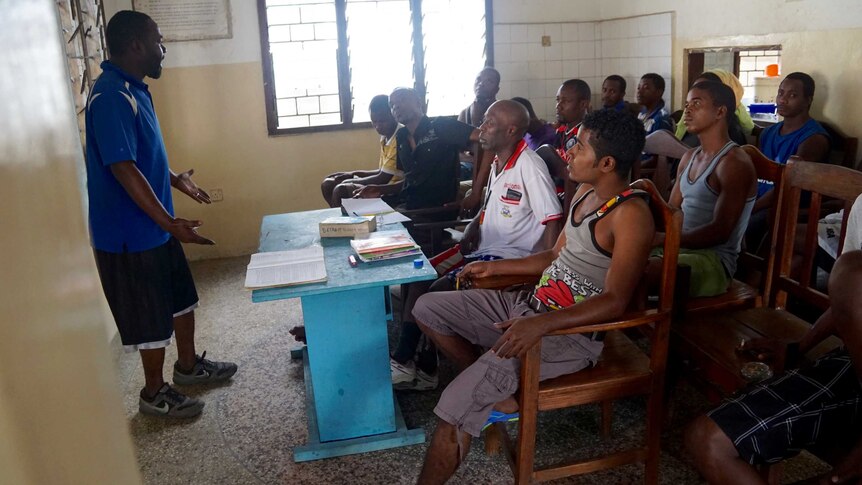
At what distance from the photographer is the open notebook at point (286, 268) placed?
199cm

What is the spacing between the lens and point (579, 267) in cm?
193

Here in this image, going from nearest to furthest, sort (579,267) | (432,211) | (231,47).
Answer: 1. (579,267)
2. (432,211)
3. (231,47)

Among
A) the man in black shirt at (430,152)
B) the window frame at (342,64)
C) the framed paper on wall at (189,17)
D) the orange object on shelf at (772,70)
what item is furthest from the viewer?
the orange object on shelf at (772,70)

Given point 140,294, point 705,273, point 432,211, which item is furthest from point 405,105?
point 705,273

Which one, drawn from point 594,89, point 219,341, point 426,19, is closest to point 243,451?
point 219,341

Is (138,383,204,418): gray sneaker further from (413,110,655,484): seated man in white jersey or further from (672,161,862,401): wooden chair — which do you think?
(672,161,862,401): wooden chair

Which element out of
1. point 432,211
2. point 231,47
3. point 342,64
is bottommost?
point 432,211

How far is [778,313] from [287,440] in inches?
68.6

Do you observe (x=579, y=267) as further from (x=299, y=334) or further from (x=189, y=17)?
(x=189, y=17)

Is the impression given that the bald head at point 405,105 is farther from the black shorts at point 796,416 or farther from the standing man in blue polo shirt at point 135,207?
the black shorts at point 796,416

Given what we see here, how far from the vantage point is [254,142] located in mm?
4926

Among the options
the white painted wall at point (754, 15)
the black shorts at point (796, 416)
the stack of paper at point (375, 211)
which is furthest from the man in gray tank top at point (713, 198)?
the white painted wall at point (754, 15)

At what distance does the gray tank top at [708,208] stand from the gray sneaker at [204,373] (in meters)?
2.01

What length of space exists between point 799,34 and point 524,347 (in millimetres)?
2971
